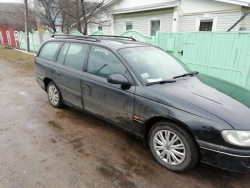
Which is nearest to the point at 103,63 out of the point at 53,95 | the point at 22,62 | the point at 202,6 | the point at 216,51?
the point at 53,95

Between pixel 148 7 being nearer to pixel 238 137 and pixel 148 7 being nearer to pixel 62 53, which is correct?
pixel 62 53

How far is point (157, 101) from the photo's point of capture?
2457 millimetres

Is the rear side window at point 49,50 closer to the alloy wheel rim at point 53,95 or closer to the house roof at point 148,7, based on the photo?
the alloy wheel rim at point 53,95

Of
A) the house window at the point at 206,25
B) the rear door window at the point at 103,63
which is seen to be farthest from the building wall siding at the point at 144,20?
the rear door window at the point at 103,63

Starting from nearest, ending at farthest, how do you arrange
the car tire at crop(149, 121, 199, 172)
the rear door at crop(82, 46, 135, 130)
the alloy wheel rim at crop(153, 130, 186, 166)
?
the car tire at crop(149, 121, 199, 172), the alloy wheel rim at crop(153, 130, 186, 166), the rear door at crop(82, 46, 135, 130)

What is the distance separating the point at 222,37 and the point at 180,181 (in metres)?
4.97

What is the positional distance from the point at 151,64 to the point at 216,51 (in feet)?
12.8

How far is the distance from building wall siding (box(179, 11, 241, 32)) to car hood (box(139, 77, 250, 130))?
26.1 feet

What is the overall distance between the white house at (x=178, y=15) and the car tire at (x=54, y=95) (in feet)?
28.1

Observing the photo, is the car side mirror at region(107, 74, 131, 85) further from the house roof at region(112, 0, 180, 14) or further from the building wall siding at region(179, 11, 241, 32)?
the house roof at region(112, 0, 180, 14)

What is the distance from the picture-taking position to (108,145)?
306 centimetres

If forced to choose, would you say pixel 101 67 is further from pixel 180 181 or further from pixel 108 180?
pixel 180 181

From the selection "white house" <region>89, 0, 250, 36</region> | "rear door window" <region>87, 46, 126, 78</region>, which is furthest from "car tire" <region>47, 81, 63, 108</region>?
"white house" <region>89, 0, 250, 36</region>

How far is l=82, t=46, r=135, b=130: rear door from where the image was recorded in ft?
9.20
